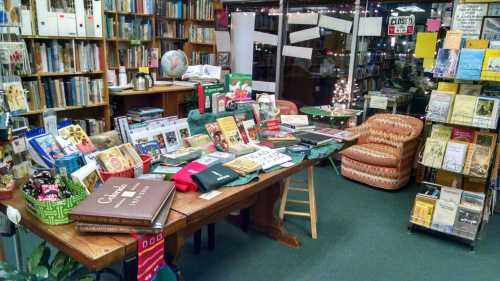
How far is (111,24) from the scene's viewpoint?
473cm

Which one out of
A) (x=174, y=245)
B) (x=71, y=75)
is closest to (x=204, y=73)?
(x=71, y=75)

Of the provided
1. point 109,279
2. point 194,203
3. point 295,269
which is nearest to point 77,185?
point 194,203

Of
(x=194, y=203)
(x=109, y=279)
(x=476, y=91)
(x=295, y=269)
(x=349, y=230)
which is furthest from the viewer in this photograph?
(x=349, y=230)

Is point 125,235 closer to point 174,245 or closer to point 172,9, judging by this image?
point 174,245

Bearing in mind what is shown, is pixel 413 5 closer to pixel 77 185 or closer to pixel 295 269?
pixel 295 269

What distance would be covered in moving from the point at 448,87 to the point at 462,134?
388 millimetres

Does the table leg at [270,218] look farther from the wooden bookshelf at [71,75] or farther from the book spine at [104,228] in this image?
the wooden bookshelf at [71,75]

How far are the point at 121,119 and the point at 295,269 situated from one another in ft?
5.07

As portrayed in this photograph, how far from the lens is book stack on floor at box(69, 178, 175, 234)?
1316 millimetres

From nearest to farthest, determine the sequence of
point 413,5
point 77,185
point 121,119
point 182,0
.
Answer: point 77,185, point 121,119, point 413,5, point 182,0

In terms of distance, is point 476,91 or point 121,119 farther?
point 476,91

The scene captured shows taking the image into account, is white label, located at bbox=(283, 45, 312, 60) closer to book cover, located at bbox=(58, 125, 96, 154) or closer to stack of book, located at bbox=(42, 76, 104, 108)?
stack of book, located at bbox=(42, 76, 104, 108)

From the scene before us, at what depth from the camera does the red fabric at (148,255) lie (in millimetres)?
1343

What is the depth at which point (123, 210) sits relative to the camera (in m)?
1.35
